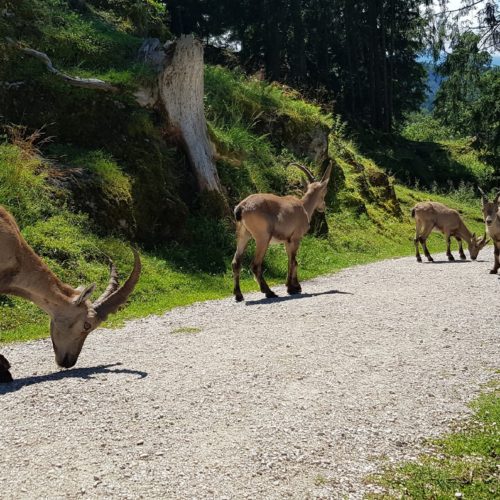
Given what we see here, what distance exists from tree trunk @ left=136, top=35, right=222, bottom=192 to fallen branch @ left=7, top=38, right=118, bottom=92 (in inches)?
46.2

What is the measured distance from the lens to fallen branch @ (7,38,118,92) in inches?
703

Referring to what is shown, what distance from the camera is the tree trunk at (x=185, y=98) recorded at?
63.6 feet

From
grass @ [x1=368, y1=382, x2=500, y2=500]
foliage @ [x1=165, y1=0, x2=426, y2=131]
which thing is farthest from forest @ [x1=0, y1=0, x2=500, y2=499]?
foliage @ [x1=165, y1=0, x2=426, y2=131]

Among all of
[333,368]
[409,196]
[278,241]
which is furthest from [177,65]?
[409,196]

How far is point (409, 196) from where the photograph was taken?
35562mm

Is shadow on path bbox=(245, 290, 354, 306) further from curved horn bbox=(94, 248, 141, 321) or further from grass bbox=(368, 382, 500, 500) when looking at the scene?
grass bbox=(368, 382, 500, 500)

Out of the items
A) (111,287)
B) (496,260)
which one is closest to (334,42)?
(496,260)

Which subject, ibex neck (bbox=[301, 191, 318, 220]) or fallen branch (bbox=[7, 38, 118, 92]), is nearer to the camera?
ibex neck (bbox=[301, 191, 318, 220])

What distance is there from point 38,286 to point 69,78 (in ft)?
35.2

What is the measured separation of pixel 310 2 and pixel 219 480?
45649 mm

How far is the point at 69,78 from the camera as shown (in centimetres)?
1784

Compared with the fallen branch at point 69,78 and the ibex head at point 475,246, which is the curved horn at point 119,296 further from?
the ibex head at point 475,246

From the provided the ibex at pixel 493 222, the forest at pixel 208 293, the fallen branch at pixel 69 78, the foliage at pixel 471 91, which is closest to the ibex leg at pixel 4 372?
the forest at pixel 208 293

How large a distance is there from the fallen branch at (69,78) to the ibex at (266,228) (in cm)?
627
